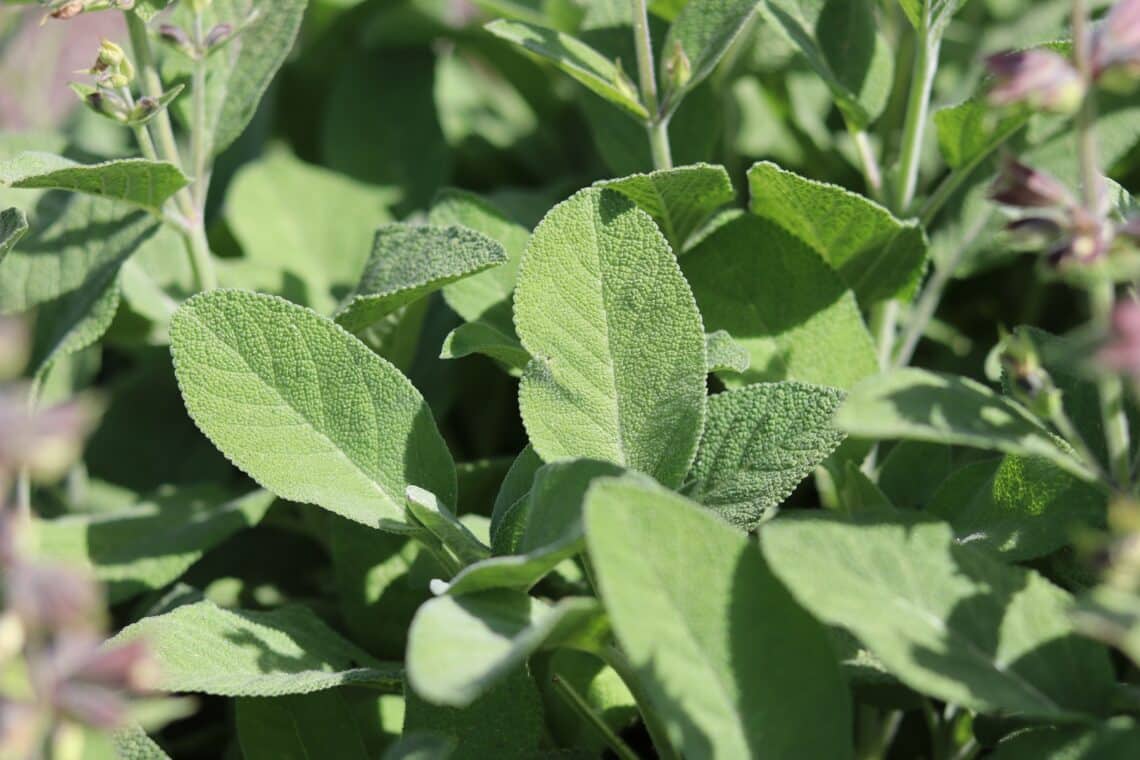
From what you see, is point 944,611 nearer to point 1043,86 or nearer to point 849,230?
point 1043,86

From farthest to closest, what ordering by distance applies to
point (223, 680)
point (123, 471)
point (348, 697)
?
point (123, 471) → point (348, 697) → point (223, 680)

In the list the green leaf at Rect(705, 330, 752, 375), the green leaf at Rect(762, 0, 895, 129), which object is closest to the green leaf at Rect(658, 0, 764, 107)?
the green leaf at Rect(762, 0, 895, 129)

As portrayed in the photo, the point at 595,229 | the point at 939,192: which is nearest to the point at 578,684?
the point at 595,229

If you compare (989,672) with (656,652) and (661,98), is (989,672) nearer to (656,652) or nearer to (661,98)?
(656,652)

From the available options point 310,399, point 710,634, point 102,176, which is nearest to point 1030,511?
point 710,634

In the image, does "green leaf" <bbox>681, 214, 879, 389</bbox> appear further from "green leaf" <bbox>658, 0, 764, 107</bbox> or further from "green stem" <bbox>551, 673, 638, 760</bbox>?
"green stem" <bbox>551, 673, 638, 760</bbox>

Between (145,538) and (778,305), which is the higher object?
(778,305)

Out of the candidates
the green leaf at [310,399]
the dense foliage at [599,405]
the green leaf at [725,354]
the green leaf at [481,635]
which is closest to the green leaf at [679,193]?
the dense foliage at [599,405]
